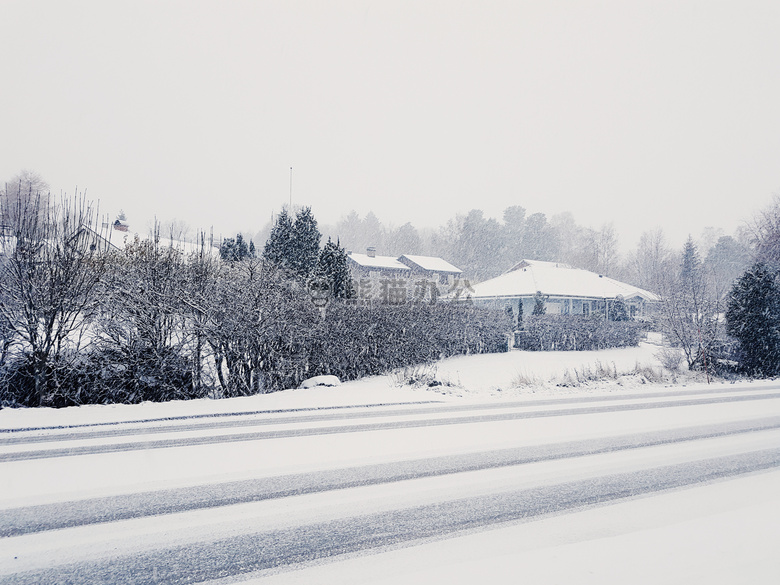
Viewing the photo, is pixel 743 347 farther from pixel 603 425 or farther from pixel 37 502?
pixel 37 502

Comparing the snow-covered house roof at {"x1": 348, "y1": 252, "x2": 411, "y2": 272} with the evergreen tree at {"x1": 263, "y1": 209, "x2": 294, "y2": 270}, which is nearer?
the evergreen tree at {"x1": 263, "y1": 209, "x2": 294, "y2": 270}

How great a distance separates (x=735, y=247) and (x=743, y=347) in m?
75.4

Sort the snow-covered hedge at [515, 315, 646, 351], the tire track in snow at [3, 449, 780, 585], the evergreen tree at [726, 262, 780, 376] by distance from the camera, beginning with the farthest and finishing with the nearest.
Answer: the snow-covered hedge at [515, 315, 646, 351]
the evergreen tree at [726, 262, 780, 376]
the tire track in snow at [3, 449, 780, 585]

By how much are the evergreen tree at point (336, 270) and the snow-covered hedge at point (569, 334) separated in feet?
38.3

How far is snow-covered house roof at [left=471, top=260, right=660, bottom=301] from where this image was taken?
37.2m

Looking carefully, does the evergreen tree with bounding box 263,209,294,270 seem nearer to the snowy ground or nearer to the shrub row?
the shrub row

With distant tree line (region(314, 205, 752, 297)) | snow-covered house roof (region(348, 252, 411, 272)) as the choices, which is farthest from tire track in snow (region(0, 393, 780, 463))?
distant tree line (region(314, 205, 752, 297))

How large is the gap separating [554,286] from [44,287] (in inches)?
1389

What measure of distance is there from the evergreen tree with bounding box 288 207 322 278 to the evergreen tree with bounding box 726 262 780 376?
72.6 feet

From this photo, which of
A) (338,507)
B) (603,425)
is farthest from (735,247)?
(338,507)

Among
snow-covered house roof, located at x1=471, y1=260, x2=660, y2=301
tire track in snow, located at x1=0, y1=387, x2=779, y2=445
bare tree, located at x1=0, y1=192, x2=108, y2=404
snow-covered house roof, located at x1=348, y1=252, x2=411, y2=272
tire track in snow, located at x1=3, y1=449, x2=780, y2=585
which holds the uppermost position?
snow-covered house roof, located at x1=348, y1=252, x2=411, y2=272

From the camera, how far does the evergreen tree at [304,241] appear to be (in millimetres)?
30141

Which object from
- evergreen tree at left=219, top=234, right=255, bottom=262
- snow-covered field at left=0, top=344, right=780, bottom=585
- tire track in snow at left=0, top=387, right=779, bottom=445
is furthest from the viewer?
evergreen tree at left=219, top=234, right=255, bottom=262

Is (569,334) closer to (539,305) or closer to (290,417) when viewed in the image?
(539,305)
